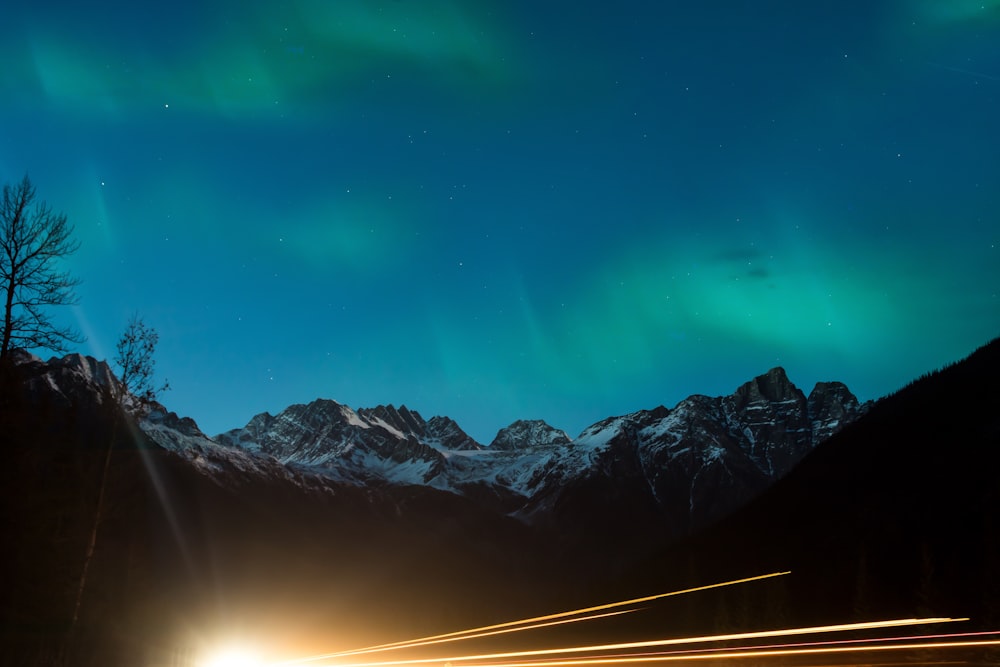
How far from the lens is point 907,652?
18109 millimetres

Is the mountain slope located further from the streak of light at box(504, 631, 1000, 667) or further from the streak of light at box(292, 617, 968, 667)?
the streak of light at box(504, 631, 1000, 667)

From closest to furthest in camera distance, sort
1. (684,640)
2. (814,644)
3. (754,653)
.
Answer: (754,653) < (814,644) < (684,640)

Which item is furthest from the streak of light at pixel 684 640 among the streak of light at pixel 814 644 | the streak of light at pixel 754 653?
the streak of light at pixel 814 644

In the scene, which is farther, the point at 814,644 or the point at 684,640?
the point at 684,640

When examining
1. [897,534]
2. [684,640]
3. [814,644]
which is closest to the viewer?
[814,644]

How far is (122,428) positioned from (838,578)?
15077cm

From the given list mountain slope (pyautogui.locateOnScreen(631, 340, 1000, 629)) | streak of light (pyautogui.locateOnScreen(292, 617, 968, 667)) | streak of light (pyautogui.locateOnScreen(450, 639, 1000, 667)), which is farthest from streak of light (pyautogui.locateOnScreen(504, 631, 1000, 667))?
mountain slope (pyautogui.locateOnScreen(631, 340, 1000, 629))

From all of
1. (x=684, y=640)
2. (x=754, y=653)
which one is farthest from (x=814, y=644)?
(x=754, y=653)

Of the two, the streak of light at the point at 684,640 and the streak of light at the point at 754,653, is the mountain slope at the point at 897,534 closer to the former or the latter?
the streak of light at the point at 684,640

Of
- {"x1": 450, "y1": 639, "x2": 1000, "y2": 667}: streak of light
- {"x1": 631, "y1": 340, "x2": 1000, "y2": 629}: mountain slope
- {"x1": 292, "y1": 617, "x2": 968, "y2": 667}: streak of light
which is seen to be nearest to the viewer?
{"x1": 450, "y1": 639, "x2": 1000, "y2": 667}: streak of light

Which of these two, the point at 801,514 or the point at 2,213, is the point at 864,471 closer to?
the point at 801,514

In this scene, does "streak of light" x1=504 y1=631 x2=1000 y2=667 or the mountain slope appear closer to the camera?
"streak of light" x1=504 y1=631 x2=1000 y2=667

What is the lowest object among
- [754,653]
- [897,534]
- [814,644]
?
[897,534]

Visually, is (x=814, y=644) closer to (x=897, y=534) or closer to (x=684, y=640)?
(x=684, y=640)
